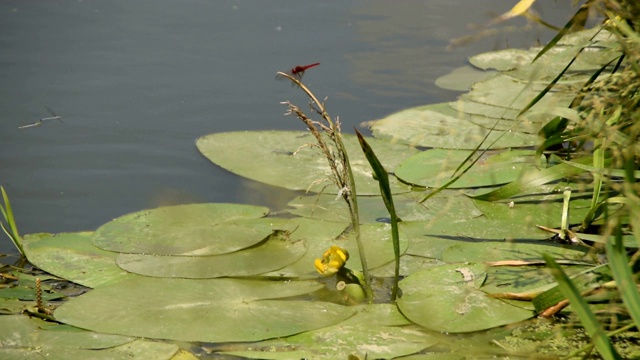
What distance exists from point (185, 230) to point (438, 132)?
37.3 inches

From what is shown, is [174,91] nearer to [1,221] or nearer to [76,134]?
[76,134]

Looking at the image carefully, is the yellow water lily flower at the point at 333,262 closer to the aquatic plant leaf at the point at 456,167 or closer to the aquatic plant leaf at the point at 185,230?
the aquatic plant leaf at the point at 185,230

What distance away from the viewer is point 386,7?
14.1 ft

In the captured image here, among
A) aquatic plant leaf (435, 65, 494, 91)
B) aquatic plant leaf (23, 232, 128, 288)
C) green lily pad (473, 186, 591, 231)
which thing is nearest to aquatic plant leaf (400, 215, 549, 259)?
green lily pad (473, 186, 591, 231)

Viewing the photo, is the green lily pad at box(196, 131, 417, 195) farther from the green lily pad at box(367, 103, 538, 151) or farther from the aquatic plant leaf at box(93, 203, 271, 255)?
the aquatic plant leaf at box(93, 203, 271, 255)

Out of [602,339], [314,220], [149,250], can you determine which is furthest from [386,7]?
[602,339]

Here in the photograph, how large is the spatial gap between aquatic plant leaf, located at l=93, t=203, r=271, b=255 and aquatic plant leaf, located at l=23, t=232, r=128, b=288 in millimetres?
33

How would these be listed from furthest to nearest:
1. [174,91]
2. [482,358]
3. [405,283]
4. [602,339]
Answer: [174,91], [405,283], [482,358], [602,339]

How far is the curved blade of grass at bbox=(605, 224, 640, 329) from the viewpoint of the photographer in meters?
1.06

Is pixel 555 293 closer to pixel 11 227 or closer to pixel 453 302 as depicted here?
pixel 453 302

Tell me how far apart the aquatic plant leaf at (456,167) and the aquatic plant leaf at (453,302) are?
495 millimetres

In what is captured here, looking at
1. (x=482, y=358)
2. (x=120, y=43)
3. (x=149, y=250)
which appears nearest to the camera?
(x=482, y=358)

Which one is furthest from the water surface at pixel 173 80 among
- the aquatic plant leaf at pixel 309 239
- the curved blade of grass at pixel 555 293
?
the curved blade of grass at pixel 555 293

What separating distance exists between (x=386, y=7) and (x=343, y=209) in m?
2.47
